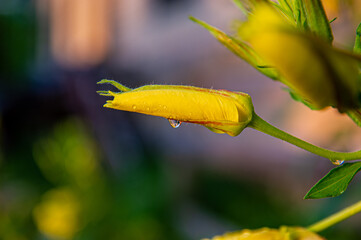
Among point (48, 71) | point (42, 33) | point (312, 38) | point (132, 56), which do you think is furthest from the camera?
point (42, 33)

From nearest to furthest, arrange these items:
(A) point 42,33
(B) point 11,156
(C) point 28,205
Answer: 1. (C) point 28,205
2. (B) point 11,156
3. (A) point 42,33

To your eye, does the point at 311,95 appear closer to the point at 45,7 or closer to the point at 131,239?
the point at 131,239

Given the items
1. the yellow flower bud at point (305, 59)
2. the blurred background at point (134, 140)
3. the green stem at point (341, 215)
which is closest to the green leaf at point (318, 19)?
the yellow flower bud at point (305, 59)

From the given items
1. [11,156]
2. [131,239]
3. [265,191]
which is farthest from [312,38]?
[11,156]

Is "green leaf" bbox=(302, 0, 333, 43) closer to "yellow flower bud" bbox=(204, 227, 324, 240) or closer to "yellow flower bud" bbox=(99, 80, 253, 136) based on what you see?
"yellow flower bud" bbox=(99, 80, 253, 136)

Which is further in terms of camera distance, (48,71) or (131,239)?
(48,71)

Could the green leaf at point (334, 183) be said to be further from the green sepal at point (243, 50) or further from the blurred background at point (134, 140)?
the blurred background at point (134, 140)
